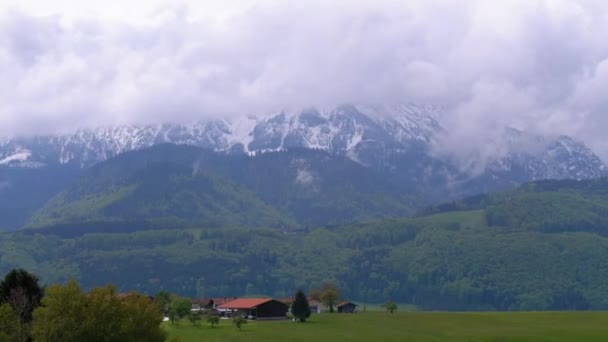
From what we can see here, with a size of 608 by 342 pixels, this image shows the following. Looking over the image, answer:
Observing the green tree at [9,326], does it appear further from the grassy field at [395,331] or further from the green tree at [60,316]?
the grassy field at [395,331]

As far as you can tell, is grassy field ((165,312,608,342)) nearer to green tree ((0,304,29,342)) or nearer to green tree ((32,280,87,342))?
green tree ((32,280,87,342))

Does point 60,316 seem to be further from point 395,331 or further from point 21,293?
point 395,331

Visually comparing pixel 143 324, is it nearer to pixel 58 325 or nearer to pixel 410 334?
pixel 58 325

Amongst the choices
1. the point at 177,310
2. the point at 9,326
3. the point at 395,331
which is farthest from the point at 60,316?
the point at 177,310

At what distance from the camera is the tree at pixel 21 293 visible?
112 meters

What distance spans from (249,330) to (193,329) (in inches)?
429

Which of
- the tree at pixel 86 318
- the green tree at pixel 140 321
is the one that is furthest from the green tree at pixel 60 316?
the green tree at pixel 140 321

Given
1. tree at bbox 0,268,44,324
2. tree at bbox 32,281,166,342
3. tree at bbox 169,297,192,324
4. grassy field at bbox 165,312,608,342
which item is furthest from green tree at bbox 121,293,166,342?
tree at bbox 169,297,192,324

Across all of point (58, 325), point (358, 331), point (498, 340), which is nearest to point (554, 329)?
point (498, 340)

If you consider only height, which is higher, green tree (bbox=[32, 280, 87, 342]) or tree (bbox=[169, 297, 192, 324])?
tree (bbox=[169, 297, 192, 324])

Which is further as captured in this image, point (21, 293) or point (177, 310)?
point (177, 310)

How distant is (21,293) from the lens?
373 feet

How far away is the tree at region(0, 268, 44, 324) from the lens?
368 feet

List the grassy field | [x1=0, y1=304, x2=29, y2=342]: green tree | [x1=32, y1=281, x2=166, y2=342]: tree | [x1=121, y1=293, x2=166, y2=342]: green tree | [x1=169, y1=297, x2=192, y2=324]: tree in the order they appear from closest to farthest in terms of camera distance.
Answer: [x1=0, y1=304, x2=29, y2=342]: green tree < [x1=32, y1=281, x2=166, y2=342]: tree < [x1=121, y1=293, x2=166, y2=342]: green tree < the grassy field < [x1=169, y1=297, x2=192, y2=324]: tree
